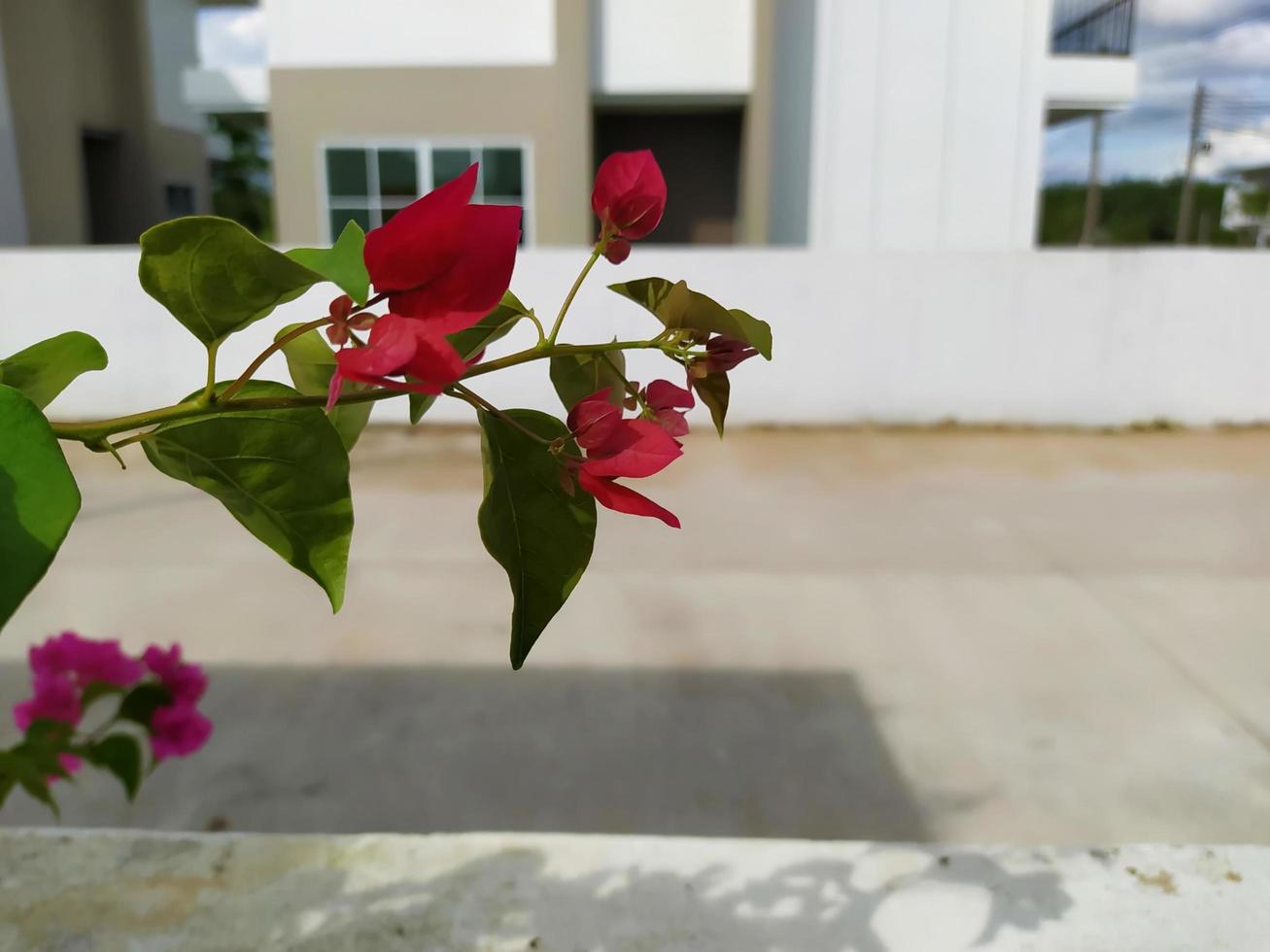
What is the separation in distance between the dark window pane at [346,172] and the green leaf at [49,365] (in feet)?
32.3

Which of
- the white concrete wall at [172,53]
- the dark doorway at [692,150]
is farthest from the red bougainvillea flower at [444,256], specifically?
the white concrete wall at [172,53]

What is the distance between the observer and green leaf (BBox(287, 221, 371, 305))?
0.98ft

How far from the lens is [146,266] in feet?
1.08

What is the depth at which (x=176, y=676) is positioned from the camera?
2.67ft

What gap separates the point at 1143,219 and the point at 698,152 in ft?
83.8

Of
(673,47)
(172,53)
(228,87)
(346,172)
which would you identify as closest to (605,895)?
(673,47)

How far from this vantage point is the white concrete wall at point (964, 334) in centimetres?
612

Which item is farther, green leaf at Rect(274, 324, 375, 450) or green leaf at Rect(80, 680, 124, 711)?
green leaf at Rect(80, 680, 124, 711)

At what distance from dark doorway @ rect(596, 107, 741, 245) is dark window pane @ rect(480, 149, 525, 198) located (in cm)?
95

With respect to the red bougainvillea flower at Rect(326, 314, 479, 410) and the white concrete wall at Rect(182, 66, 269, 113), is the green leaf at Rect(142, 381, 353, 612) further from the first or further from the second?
the white concrete wall at Rect(182, 66, 269, 113)

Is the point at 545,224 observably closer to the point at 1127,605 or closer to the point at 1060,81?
the point at 1060,81

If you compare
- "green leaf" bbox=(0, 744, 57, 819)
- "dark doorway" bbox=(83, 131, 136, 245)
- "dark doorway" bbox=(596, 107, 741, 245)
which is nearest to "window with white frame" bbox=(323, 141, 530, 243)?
"dark doorway" bbox=(596, 107, 741, 245)

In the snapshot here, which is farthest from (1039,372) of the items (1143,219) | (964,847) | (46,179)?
(1143,219)

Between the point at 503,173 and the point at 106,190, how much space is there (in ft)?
19.5
